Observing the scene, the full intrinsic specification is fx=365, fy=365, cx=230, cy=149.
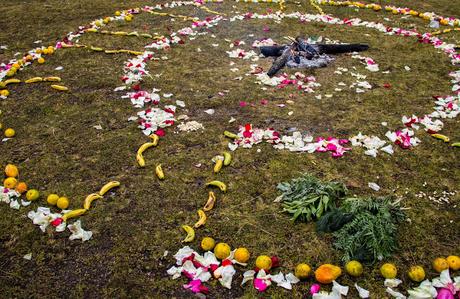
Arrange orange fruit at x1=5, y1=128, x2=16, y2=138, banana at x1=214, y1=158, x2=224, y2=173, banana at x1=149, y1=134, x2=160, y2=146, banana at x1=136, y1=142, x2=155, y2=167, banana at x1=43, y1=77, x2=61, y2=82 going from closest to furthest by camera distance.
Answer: banana at x1=214, y1=158, x2=224, y2=173, banana at x1=136, y1=142, x2=155, y2=167, banana at x1=149, y1=134, x2=160, y2=146, orange fruit at x1=5, y1=128, x2=16, y2=138, banana at x1=43, y1=77, x2=61, y2=82

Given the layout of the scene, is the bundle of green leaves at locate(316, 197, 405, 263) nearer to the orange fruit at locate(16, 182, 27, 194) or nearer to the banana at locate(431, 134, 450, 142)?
the banana at locate(431, 134, 450, 142)

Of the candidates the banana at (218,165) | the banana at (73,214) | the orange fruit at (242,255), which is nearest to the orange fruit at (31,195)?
the banana at (73,214)

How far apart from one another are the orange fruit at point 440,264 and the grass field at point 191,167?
16 centimetres

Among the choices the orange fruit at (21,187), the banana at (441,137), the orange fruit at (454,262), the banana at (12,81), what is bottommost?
the banana at (12,81)

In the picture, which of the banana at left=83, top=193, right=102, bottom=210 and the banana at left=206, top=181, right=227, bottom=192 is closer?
the banana at left=83, top=193, right=102, bottom=210

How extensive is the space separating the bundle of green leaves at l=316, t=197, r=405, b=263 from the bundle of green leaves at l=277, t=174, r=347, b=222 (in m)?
0.18

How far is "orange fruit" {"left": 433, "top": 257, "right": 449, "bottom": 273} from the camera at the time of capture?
4.49m

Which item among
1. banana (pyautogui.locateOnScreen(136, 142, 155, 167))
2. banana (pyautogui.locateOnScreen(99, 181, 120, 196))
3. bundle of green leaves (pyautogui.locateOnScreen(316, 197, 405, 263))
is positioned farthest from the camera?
banana (pyautogui.locateOnScreen(136, 142, 155, 167))

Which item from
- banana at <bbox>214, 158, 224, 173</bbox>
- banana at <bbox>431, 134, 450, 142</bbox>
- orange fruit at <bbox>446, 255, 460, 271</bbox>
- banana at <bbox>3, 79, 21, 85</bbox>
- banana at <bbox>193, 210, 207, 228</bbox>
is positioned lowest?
banana at <bbox>3, 79, 21, 85</bbox>

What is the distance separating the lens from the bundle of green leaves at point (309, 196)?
5250mm

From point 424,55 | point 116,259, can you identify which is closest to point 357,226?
point 116,259

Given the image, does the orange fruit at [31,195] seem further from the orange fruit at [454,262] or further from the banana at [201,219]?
the orange fruit at [454,262]

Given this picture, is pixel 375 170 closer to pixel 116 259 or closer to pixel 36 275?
pixel 116 259

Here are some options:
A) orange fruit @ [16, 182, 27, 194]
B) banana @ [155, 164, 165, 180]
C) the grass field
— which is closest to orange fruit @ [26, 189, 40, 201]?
Result: the grass field
